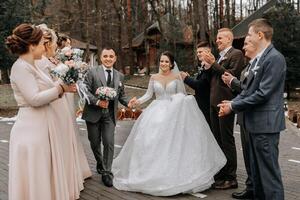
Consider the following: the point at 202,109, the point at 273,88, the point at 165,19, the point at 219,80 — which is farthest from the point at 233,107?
the point at 165,19

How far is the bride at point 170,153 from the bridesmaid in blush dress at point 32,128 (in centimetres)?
152

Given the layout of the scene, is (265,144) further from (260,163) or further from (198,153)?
(198,153)

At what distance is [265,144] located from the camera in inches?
180

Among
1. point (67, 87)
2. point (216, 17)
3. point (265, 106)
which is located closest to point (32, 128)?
point (67, 87)

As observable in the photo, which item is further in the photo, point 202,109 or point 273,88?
point 202,109

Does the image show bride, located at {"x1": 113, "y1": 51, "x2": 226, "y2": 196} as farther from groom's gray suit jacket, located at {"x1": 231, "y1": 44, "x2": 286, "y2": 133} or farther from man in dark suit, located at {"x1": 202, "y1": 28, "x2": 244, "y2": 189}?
groom's gray suit jacket, located at {"x1": 231, "y1": 44, "x2": 286, "y2": 133}

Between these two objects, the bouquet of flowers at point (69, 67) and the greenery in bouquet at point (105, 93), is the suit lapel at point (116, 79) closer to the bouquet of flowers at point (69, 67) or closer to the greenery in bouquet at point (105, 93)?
the greenery in bouquet at point (105, 93)

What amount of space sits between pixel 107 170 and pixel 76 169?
87cm

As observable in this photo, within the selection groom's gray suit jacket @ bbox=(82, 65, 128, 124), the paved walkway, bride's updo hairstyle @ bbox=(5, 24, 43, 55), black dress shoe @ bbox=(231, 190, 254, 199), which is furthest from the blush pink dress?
black dress shoe @ bbox=(231, 190, 254, 199)

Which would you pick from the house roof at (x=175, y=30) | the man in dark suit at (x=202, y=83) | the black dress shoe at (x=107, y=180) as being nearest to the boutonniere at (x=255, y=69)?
the man in dark suit at (x=202, y=83)

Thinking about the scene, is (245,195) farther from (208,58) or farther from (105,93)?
(105,93)

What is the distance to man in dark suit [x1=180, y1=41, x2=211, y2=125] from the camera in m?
6.18

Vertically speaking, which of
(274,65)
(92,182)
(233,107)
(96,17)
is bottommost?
(92,182)

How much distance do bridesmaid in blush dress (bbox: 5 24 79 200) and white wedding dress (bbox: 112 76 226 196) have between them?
153 cm
